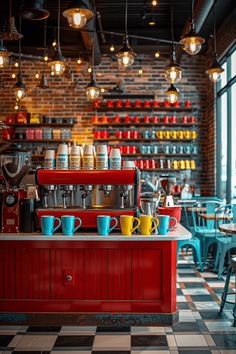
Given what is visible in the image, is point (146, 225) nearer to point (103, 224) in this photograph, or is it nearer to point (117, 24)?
point (103, 224)

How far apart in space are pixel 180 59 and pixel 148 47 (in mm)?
779

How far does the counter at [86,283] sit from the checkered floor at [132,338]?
0.35ft

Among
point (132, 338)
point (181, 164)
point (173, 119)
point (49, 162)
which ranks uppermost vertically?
point (173, 119)

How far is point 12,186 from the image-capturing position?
4.04 m

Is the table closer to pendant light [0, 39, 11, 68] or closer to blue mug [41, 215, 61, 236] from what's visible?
blue mug [41, 215, 61, 236]

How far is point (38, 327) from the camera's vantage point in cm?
379

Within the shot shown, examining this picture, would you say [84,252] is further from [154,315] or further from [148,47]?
[148,47]

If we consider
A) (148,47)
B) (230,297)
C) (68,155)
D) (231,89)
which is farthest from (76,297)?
(148,47)

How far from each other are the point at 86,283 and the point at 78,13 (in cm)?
241

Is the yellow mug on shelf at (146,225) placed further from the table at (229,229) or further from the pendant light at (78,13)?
the pendant light at (78,13)

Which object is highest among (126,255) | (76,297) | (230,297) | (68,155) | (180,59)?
(180,59)

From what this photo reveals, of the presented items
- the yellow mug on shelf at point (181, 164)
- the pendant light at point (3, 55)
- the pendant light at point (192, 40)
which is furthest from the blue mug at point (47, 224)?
the yellow mug on shelf at point (181, 164)

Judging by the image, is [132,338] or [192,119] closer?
[132,338]

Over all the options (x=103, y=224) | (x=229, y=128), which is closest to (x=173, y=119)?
(x=229, y=128)
